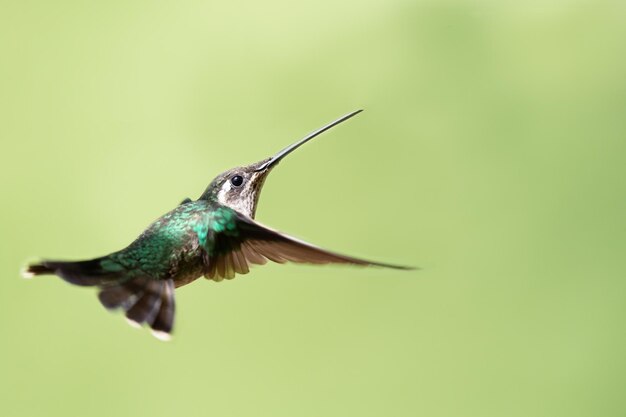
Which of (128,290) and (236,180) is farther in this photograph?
(236,180)

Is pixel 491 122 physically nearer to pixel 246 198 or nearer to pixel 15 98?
pixel 15 98

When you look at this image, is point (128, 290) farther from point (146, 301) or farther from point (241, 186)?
point (241, 186)

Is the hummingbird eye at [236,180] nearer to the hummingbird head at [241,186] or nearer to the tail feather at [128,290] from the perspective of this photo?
the hummingbird head at [241,186]

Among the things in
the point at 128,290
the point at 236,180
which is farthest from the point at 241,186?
the point at 128,290

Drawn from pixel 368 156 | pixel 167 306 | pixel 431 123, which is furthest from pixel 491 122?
pixel 167 306

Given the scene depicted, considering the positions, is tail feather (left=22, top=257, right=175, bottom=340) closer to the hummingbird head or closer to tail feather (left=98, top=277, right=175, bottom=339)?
tail feather (left=98, top=277, right=175, bottom=339)
